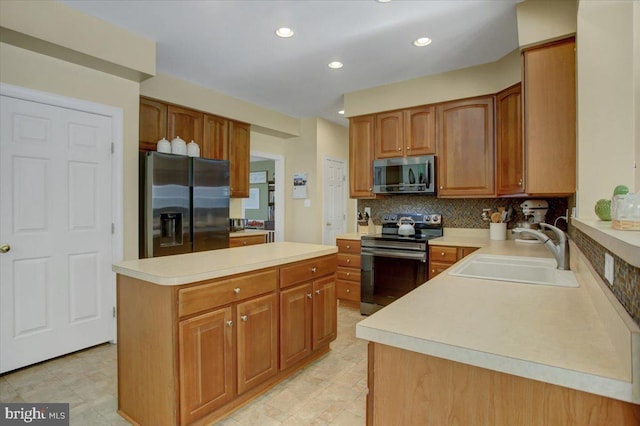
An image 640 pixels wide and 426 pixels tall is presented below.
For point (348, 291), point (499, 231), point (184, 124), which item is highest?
point (184, 124)

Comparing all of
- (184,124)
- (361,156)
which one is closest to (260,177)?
(184,124)

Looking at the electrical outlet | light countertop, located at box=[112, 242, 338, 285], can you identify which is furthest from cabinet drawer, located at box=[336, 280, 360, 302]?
the electrical outlet

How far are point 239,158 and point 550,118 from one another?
3.46 meters

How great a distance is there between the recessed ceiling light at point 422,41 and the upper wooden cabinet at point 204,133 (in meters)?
2.48

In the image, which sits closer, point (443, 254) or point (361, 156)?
point (443, 254)

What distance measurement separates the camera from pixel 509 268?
2.10m

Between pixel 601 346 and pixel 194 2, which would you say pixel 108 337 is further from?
pixel 601 346

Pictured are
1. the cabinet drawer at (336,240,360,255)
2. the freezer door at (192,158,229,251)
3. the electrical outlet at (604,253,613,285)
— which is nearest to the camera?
the electrical outlet at (604,253,613,285)

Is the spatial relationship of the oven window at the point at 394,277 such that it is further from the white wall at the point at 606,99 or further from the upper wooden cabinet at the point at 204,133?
the upper wooden cabinet at the point at 204,133

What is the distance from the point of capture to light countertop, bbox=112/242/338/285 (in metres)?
1.65

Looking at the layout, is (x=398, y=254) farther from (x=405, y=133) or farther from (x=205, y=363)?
(x=205, y=363)

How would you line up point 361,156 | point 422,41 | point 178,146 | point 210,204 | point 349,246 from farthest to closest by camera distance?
point 361,156 < point 349,246 < point 210,204 < point 178,146 < point 422,41

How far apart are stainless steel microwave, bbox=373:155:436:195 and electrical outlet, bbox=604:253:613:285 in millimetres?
2700

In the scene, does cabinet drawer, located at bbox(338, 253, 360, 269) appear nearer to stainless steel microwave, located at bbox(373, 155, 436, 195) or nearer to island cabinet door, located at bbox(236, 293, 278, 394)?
stainless steel microwave, located at bbox(373, 155, 436, 195)
